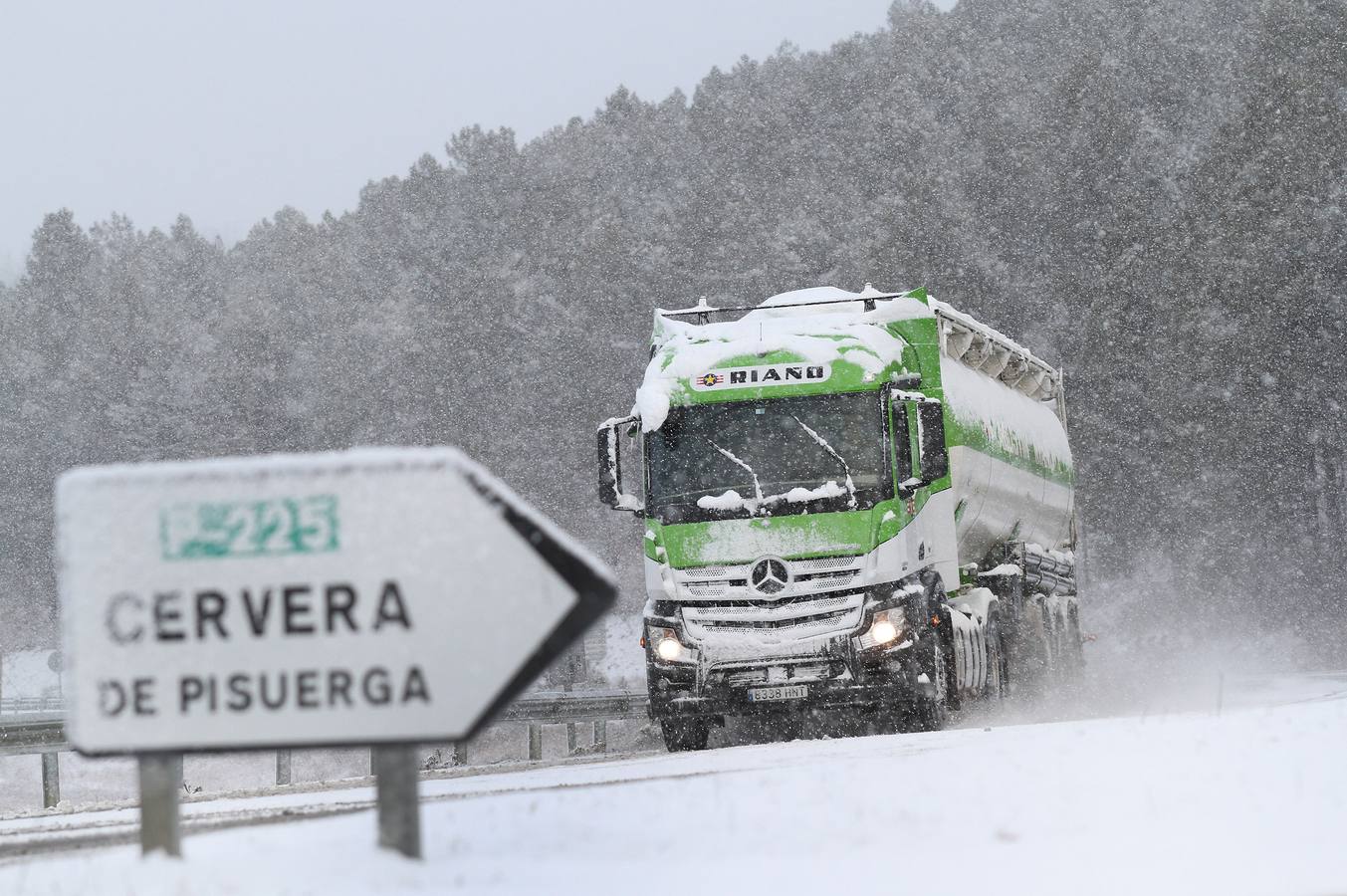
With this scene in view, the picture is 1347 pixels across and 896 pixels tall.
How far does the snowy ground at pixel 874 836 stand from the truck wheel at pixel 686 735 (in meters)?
7.62

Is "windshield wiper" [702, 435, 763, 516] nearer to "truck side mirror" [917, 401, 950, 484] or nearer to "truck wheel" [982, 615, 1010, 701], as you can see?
"truck side mirror" [917, 401, 950, 484]

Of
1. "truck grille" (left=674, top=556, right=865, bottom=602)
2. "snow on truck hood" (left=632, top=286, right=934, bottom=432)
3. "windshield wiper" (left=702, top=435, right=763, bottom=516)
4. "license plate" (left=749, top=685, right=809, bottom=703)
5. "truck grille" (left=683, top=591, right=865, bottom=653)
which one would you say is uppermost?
"snow on truck hood" (left=632, top=286, right=934, bottom=432)

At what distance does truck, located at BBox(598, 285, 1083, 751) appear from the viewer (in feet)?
52.4

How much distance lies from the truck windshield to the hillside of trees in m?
33.2

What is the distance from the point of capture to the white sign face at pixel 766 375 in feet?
53.8

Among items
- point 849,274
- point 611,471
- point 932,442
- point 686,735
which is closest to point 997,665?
point 686,735

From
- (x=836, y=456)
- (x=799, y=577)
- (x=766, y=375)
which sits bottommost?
(x=799, y=577)

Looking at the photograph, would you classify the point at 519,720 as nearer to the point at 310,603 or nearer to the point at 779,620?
the point at 779,620

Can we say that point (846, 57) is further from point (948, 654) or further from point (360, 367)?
point (948, 654)

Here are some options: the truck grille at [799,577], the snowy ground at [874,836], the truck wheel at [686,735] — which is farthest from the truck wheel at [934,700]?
the snowy ground at [874,836]

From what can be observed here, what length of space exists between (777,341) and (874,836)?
→ 33.0 feet

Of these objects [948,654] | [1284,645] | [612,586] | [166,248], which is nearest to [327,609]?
[612,586]

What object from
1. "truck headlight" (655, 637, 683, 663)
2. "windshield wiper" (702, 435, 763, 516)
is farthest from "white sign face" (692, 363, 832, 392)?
"truck headlight" (655, 637, 683, 663)

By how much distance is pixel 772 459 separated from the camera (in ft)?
53.0
